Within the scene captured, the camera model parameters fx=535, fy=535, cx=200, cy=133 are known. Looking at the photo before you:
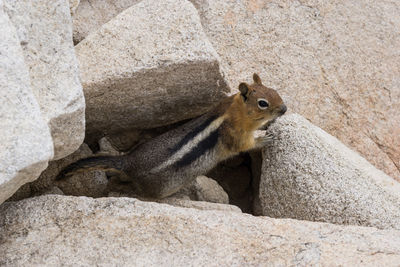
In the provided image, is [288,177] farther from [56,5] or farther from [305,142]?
[56,5]

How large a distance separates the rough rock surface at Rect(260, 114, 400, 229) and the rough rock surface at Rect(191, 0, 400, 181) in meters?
0.68

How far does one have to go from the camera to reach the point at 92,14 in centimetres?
498

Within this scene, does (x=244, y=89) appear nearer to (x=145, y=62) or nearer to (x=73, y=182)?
(x=145, y=62)

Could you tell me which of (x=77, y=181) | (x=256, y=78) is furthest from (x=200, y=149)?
(x=77, y=181)

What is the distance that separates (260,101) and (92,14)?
176 cm

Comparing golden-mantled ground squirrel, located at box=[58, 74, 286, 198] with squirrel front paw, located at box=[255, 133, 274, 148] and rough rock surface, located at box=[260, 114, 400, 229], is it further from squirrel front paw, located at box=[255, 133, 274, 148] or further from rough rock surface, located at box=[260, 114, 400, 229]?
rough rock surface, located at box=[260, 114, 400, 229]

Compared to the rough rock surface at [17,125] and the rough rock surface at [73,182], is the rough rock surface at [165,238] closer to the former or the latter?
the rough rock surface at [17,125]

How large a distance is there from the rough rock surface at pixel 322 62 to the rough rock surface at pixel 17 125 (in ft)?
8.28

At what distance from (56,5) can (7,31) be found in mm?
542

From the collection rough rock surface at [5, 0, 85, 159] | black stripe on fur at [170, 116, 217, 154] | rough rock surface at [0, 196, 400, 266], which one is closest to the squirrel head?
black stripe on fur at [170, 116, 217, 154]

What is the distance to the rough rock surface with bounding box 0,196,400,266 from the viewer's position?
2.96 metres

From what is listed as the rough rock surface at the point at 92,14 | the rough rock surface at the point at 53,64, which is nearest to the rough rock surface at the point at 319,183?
the rough rock surface at the point at 53,64

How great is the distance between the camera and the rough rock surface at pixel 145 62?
4039 mm

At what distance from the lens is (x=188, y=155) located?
4570 mm
